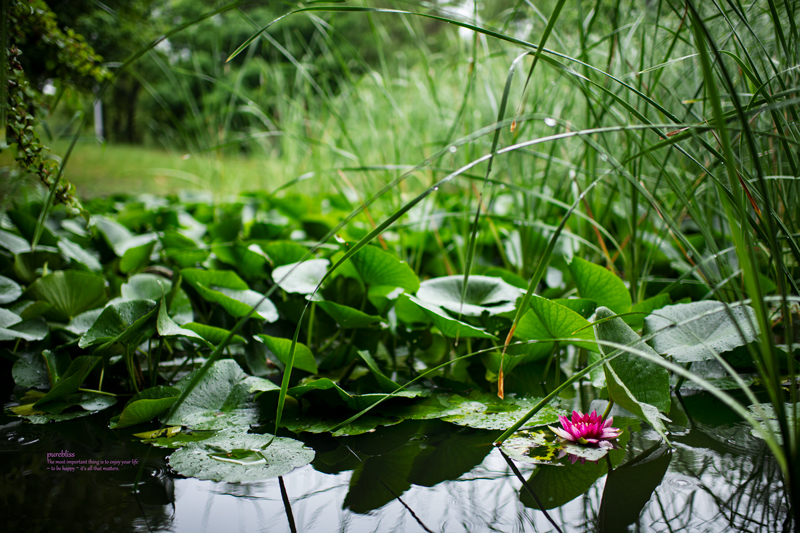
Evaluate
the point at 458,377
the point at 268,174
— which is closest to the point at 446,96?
the point at 268,174

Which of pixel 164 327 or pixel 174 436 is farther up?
pixel 164 327

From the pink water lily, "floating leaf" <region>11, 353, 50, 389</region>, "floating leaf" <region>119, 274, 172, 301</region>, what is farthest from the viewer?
"floating leaf" <region>119, 274, 172, 301</region>

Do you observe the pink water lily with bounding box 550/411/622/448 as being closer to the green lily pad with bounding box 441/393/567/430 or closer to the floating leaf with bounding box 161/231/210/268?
the green lily pad with bounding box 441/393/567/430

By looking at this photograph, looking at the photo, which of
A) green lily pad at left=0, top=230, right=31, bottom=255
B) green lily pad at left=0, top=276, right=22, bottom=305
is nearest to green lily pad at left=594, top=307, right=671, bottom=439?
green lily pad at left=0, top=276, right=22, bottom=305

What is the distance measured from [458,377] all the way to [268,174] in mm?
2225

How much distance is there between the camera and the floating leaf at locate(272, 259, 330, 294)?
0.70 m

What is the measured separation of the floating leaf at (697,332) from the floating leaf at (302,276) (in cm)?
45

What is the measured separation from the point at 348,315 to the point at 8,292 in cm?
53

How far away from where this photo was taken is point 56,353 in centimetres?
64

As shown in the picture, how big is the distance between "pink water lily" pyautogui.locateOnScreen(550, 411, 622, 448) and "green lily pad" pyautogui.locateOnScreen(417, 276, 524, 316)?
18cm

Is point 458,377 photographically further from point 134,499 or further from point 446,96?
point 446,96

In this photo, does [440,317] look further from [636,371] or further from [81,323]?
[81,323]

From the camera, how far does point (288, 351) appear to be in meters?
0.61

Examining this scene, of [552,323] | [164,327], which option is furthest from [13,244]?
[552,323]
